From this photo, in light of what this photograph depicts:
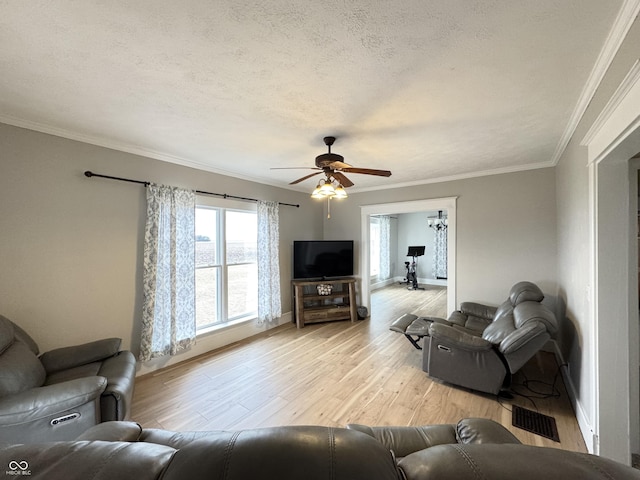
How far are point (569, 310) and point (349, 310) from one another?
3065 millimetres

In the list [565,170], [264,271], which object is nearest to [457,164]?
[565,170]

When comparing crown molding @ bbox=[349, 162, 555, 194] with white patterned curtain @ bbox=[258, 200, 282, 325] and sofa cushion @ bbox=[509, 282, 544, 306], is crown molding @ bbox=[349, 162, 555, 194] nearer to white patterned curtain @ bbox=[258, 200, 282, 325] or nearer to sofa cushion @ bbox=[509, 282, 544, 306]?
sofa cushion @ bbox=[509, 282, 544, 306]

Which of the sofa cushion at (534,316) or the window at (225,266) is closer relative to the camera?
the sofa cushion at (534,316)

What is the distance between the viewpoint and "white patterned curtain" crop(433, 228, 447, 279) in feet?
27.1

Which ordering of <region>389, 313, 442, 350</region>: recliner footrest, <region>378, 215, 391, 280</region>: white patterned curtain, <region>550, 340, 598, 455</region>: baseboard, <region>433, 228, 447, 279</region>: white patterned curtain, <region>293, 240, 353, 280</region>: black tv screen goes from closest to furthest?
<region>550, 340, 598, 455</region>: baseboard → <region>389, 313, 442, 350</region>: recliner footrest → <region>293, 240, 353, 280</region>: black tv screen → <region>433, 228, 447, 279</region>: white patterned curtain → <region>378, 215, 391, 280</region>: white patterned curtain

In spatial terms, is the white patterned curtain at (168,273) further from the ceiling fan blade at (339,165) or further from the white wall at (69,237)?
the ceiling fan blade at (339,165)

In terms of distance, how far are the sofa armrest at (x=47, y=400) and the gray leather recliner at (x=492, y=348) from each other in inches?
110

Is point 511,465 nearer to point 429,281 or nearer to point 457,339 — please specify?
point 457,339

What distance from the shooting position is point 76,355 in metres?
2.15

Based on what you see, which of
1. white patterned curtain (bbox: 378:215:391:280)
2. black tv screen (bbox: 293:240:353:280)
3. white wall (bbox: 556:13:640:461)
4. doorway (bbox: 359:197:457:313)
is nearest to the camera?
white wall (bbox: 556:13:640:461)

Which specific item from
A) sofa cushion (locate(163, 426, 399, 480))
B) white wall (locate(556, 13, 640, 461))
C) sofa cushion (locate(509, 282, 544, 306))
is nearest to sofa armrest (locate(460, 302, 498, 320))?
sofa cushion (locate(509, 282, 544, 306))

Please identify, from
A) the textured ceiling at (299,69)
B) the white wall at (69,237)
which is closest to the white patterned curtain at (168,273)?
the white wall at (69,237)

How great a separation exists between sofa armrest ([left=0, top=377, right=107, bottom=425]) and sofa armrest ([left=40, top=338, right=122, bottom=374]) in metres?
0.58

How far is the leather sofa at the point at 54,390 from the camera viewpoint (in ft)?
4.78
